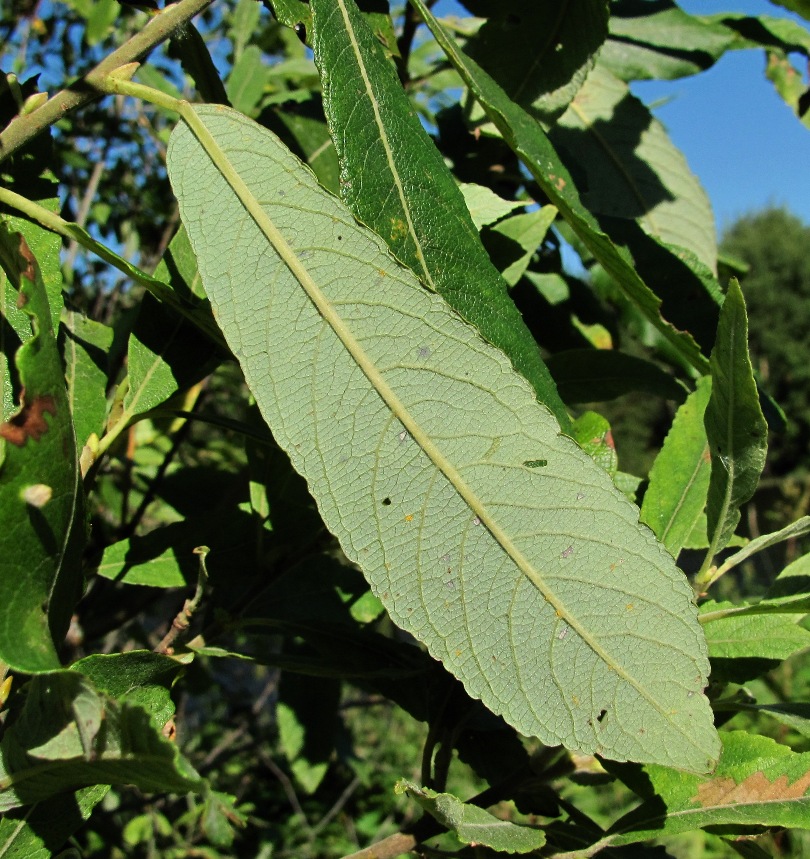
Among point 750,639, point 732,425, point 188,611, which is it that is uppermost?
point 732,425

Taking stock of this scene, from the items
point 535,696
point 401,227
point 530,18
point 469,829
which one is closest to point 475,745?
point 469,829

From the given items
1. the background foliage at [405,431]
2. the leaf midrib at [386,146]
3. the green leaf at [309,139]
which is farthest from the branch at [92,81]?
the green leaf at [309,139]

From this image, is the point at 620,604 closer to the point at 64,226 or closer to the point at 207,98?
the point at 64,226

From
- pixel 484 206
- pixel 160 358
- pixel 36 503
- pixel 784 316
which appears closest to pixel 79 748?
pixel 36 503

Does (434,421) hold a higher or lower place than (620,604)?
higher

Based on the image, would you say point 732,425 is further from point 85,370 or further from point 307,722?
point 307,722

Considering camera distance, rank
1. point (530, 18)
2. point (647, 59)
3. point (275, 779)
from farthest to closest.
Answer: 1. point (275, 779)
2. point (647, 59)
3. point (530, 18)
